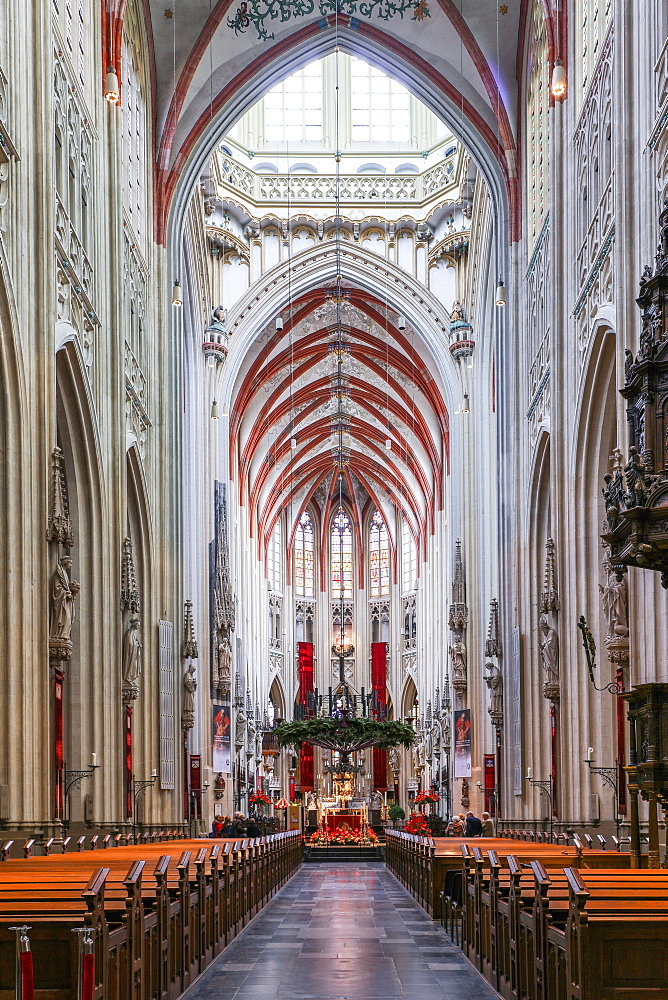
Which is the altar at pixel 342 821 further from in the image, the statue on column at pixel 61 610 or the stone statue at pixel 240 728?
the statue on column at pixel 61 610

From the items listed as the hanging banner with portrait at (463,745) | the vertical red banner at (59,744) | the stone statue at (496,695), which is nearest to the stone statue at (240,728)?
the hanging banner with portrait at (463,745)

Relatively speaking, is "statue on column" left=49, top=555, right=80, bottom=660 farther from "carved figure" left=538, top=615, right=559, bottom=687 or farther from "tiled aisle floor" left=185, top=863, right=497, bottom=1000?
"carved figure" left=538, top=615, right=559, bottom=687

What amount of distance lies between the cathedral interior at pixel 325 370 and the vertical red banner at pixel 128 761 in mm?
66

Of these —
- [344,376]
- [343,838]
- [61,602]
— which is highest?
[344,376]

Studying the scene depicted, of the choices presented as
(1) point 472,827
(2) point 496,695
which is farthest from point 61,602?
(2) point 496,695

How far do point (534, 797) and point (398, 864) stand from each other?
3092 millimetres

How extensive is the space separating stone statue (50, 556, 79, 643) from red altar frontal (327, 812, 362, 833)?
87.3 ft

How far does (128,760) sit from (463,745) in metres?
15.5

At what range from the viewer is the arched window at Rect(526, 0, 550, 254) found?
23.6 m

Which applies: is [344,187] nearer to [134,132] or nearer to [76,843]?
[134,132]

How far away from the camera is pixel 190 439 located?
3478cm

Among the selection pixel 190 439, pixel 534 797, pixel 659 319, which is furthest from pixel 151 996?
pixel 190 439

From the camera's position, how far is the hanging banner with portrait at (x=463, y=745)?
35094mm

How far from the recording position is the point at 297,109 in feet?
127
